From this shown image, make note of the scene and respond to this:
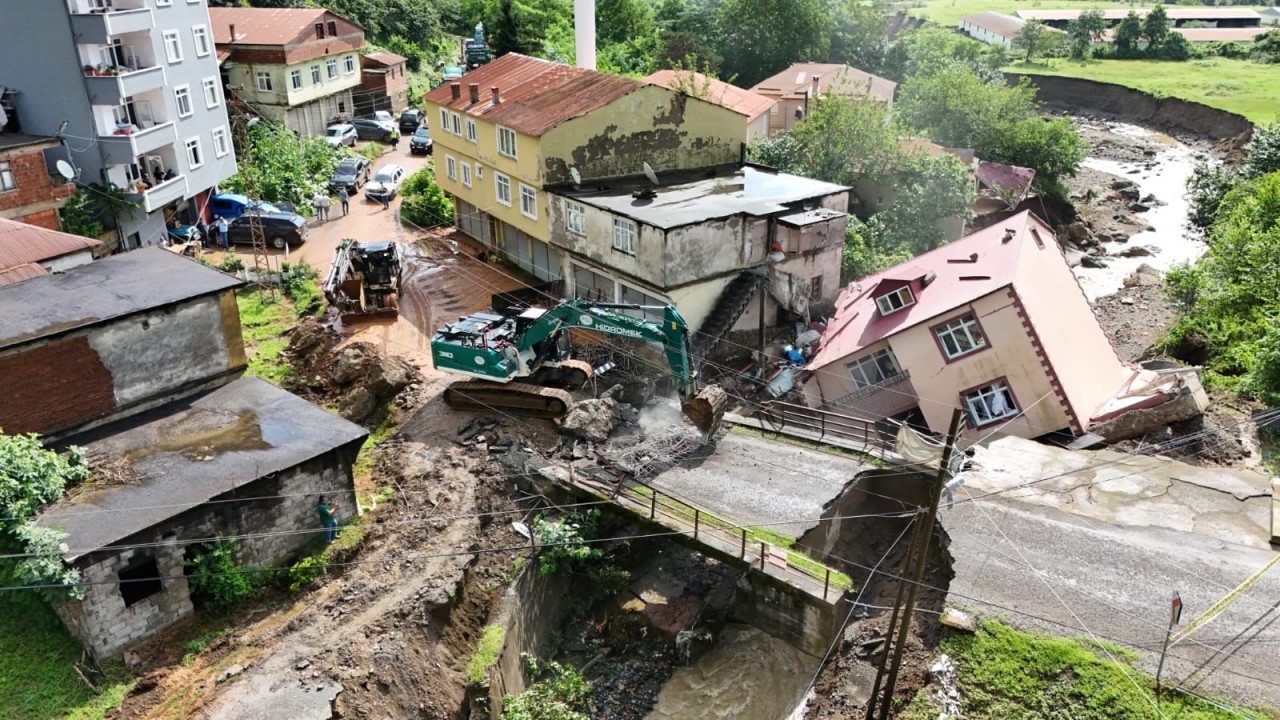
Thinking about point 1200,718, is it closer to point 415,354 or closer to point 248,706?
point 248,706

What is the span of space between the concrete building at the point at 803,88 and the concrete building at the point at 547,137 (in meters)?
24.5

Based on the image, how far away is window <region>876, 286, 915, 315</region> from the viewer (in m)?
32.8

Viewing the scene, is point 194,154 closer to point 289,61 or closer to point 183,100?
point 183,100

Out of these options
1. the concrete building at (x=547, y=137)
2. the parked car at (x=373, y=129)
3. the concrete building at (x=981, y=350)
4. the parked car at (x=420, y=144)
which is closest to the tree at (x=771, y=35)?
the parked car at (x=420, y=144)

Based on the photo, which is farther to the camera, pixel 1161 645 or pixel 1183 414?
pixel 1183 414

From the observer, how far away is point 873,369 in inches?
1282

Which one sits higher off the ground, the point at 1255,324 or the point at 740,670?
the point at 1255,324

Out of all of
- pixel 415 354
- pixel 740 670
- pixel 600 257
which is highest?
pixel 600 257

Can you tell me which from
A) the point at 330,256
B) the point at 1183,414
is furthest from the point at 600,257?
the point at 1183,414

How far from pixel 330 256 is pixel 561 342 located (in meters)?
18.2

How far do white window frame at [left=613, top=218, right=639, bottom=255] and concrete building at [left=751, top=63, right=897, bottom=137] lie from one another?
1251 inches

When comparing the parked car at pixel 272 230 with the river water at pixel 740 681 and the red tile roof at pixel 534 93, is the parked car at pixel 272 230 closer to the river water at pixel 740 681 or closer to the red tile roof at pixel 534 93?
the red tile roof at pixel 534 93

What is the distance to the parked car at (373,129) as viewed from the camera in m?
63.7

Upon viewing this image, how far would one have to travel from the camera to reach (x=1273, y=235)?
127 ft
